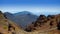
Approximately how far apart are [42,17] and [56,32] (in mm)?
67177

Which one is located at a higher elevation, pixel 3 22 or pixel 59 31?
pixel 3 22

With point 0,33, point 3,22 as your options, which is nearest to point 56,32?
point 3,22

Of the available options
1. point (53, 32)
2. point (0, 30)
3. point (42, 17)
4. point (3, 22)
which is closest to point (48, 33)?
point (53, 32)

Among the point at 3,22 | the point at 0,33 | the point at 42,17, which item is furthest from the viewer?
the point at 42,17

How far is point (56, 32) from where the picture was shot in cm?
7719

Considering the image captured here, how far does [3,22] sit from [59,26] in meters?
27.6

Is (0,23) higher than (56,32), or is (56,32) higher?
(0,23)

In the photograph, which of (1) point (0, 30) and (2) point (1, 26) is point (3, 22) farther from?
(1) point (0, 30)

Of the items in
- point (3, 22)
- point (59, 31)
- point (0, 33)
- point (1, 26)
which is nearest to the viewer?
point (0, 33)

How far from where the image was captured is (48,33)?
77062mm

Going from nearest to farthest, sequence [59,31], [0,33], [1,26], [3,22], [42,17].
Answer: [0,33]
[1,26]
[3,22]
[59,31]
[42,17]

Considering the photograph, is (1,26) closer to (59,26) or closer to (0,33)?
(0,33)

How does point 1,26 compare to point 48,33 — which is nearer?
point 1,26

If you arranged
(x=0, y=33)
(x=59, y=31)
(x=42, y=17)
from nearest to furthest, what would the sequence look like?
(x=0, y=33) → (x=59, y=31) → (x=42, y=17)
